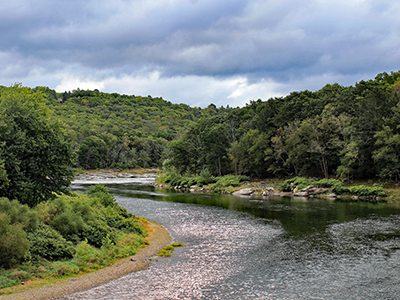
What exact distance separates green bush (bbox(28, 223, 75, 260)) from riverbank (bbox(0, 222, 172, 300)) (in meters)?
1.85

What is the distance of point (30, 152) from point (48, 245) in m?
7.46

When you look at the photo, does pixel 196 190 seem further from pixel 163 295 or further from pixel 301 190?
pixel 163 295

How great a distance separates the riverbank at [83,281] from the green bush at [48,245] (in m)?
1.85

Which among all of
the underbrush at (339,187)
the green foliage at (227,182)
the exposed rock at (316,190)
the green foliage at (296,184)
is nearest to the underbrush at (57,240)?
the exposed rock at (316,190)

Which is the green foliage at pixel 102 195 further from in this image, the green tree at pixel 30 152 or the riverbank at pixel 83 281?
the riverbank at pixel 83 281

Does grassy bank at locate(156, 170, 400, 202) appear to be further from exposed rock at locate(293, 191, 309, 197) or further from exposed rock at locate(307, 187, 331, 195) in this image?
exposed rock at locate(293, 191, 309, 197)

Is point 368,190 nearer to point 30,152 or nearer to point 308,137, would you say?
point 308,137

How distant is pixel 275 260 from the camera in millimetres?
17422

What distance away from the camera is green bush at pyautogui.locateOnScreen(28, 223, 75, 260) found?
47.5ft

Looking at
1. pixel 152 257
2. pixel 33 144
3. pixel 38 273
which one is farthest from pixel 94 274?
pixel 33 144

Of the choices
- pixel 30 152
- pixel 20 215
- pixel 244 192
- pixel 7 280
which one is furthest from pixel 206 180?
pixel 7 280

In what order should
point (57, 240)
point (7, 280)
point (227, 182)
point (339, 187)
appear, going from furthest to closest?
point (227, 182), point (339, 187), point (57, 240), point (7, 280)

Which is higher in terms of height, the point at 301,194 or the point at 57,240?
the point at 57,240

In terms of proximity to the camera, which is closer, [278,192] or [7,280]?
[7,280]
